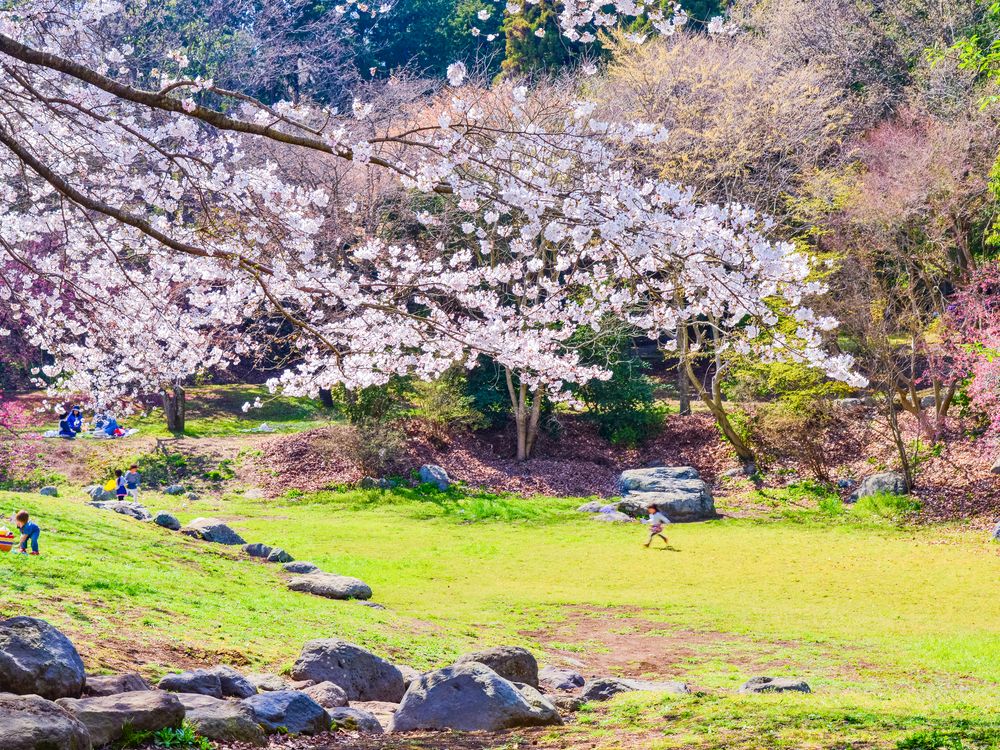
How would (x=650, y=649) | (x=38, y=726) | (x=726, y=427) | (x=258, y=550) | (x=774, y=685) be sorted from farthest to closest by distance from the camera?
(x=726, y=427) → (x=258, y=550) → (x=650, y=649) → (x=774, y=685) → (x=38, y=726)

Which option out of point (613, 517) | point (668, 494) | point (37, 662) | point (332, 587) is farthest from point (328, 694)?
point (668, 494)

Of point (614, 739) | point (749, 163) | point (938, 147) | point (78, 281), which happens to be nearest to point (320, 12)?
point (749, 163)

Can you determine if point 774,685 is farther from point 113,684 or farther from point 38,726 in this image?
point 38,726

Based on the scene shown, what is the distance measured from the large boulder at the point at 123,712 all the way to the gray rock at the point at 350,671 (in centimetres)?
241

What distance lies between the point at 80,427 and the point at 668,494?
53.9 feet

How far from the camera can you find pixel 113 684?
22.6 feet

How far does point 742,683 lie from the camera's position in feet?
31.0

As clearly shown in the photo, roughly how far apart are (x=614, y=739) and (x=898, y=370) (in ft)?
59.7

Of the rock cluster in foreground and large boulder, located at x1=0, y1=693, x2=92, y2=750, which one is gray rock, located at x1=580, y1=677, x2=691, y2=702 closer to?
the rock cluster in foreground

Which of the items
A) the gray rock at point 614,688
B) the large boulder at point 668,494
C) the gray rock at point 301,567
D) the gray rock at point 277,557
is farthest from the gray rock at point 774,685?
the large boulder at point 668,494

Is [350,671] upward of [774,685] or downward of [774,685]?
upward

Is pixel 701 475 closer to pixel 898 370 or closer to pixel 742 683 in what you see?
pixel 898 370

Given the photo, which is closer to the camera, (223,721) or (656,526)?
(223,721)

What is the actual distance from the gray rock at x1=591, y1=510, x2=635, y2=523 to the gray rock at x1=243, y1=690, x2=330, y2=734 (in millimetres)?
15085
